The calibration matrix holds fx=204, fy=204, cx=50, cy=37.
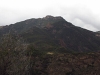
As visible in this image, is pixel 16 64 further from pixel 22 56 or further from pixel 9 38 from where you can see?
pixel 9 38

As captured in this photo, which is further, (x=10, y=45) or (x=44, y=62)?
(x=44, y=62)

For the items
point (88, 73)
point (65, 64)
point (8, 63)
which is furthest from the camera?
point (65, 64)

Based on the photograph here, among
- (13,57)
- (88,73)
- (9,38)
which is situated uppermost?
(9,38)

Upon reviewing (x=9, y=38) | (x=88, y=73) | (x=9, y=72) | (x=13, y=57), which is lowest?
(x=88, y=73)

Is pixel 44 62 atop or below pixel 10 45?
below

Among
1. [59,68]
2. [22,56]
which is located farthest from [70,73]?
[22,56]

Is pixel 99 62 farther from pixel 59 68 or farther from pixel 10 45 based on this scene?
pixel 10 45

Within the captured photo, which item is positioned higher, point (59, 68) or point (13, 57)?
point (13, 57)

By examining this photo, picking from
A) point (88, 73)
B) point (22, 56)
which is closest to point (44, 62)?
point (88, 73)

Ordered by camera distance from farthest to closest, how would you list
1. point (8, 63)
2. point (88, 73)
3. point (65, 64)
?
point (65, 64), point (88, 73), point (8, 63)
